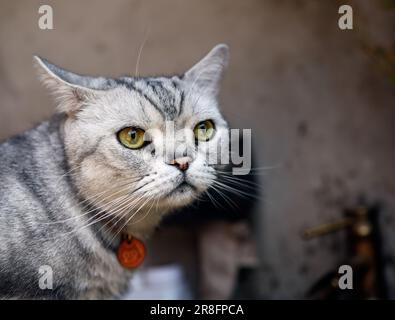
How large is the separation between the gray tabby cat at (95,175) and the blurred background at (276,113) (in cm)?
57

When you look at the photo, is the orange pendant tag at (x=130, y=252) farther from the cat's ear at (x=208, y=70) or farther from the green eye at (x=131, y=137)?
the cat's ear at (x=208, y=70)

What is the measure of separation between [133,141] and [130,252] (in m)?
0.32

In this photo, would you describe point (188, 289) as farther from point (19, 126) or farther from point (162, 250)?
point (19, 126)

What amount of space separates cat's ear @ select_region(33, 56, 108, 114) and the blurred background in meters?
0.63

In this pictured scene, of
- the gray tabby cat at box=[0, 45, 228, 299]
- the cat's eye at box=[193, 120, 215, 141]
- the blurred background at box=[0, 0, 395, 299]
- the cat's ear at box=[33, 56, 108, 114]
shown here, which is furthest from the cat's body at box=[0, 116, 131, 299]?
the blurred background at box=[0, 0, 395, 299]

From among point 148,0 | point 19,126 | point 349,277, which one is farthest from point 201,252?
point 148,0

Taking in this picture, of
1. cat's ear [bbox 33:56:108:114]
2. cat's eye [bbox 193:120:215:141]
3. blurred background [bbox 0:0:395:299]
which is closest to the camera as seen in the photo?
cat's ear [bbox 33:56:108:114]

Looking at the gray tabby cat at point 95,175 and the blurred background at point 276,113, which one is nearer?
the gray tabby cat at point 95,175

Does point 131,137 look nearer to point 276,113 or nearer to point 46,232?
point 46,232

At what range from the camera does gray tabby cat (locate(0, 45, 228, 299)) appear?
1.20m

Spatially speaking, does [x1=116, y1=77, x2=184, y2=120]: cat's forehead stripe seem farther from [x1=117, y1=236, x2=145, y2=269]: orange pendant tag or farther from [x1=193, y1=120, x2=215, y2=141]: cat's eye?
[x1=117, y1=236, x2=145, y2=269]: orange pendant tag

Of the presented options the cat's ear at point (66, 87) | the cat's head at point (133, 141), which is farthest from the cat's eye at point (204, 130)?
the cat's ear at point (66, 87)

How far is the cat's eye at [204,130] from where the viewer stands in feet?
4.28

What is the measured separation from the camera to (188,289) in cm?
217
